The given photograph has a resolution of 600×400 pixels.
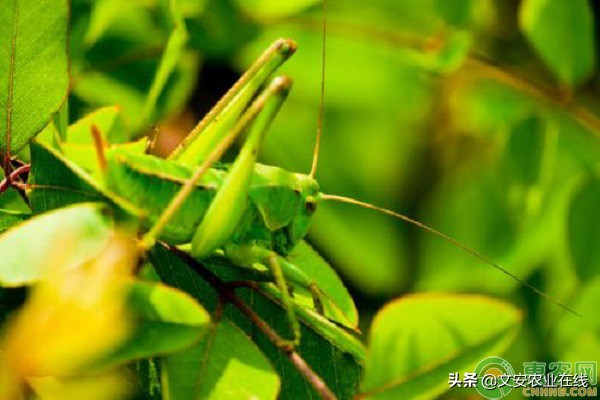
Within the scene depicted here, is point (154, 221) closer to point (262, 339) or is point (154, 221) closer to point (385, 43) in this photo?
point (262, 339)

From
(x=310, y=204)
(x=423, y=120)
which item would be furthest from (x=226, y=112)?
(x=423, y=120)

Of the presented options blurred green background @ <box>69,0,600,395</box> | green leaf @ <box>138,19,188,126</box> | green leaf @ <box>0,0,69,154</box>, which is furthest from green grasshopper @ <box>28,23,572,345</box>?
blurred green background @ <box>69,0,600,395</box>

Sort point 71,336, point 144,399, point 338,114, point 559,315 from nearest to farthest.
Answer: point 71,336
point 144,399
point 559,315
point 338,114

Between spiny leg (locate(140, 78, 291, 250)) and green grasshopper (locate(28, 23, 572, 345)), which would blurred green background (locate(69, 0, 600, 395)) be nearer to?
green grasshopper (locate(28, 23, 572, 345))

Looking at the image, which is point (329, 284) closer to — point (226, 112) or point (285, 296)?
point (285, 296)

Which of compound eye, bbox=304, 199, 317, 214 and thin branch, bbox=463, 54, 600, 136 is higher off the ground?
thin branch, bbox=463, 54, 600, 136

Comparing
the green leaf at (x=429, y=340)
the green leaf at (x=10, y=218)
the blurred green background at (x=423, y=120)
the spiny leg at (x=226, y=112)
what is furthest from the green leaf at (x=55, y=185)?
the blurred green background at (x=423, y=120)

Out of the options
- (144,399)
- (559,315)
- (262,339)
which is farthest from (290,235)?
(559,315)
